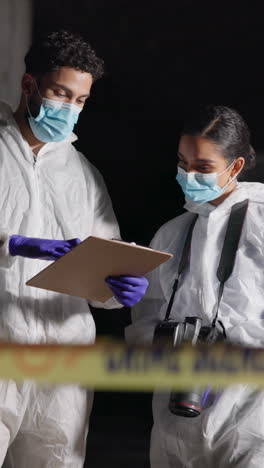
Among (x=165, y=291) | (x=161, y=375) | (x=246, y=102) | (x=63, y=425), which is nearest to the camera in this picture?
(x=161, y=375)

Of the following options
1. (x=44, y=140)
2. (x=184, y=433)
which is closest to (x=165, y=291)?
(x=184, y=433)

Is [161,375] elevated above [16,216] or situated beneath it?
elevated above

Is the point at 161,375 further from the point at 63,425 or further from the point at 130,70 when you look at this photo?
the point at 130,70

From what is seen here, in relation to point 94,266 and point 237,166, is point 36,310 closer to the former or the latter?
point 94,266

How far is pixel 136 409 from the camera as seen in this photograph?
3100 mm

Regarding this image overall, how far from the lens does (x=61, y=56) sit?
2.21 meters

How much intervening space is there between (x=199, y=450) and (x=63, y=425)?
371 millimetres

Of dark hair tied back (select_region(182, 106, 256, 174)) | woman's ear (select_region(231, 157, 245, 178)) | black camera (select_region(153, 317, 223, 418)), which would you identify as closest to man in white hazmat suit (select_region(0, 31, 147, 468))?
black camera (select_region(153, 317, 223, 418))

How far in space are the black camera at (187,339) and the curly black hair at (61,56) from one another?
74 cm

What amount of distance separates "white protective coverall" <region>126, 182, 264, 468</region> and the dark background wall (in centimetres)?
65

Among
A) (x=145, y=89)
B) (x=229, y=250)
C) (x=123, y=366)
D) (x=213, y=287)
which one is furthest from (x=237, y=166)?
(x=123, y=366)

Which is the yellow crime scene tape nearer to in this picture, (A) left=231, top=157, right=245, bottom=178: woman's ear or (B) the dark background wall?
(A) left=231, top=157, right=245, bottom=178: woman's ear

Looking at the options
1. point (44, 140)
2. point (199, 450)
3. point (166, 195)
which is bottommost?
point (199, 450)

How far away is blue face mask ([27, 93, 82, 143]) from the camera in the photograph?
2.19 metres
